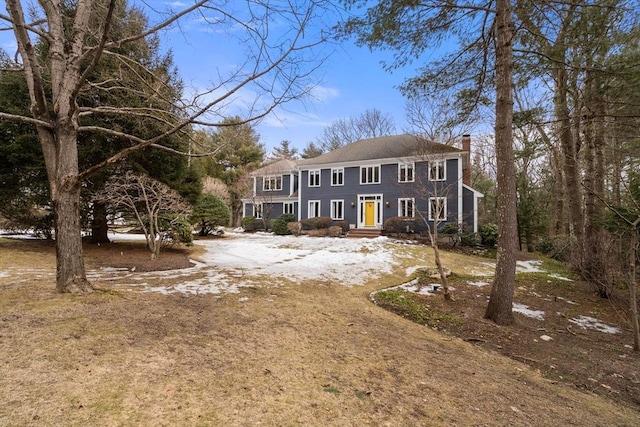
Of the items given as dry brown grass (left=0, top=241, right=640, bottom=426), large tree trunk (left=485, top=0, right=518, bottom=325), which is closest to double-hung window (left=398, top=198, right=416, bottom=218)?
large tree trunk (left=485, top=0, right=518, bottom=325)

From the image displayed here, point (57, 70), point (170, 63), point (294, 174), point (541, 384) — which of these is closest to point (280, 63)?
point (57, 70)

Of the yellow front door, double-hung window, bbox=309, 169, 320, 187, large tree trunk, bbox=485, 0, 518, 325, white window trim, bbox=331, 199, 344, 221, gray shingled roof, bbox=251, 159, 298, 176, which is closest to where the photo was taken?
large tree trunk, bbox=485, 0, 518, 325

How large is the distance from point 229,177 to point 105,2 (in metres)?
27.0

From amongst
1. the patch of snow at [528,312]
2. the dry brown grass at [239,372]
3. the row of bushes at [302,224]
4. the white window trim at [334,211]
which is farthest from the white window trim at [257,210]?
the patch of snow at [528,312]

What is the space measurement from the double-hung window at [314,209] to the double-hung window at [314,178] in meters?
1.24

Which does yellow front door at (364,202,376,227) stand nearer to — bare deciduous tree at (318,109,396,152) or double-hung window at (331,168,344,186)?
double-hung window at (331,168,344,186)

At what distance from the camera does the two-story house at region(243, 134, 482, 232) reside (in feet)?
57.5

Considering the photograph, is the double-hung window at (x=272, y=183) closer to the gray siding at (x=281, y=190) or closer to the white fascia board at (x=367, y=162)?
the gray siding at (x=281, y=190)

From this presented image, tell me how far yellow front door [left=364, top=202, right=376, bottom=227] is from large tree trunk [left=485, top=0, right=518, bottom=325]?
565 inches

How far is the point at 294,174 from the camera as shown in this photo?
2462 cm

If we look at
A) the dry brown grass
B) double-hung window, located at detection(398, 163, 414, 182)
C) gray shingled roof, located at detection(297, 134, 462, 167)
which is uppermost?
gray shingled roof, located at detection(297, 134, 462, 167)

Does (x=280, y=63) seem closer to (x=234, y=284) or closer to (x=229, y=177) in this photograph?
(x=234, y=284)

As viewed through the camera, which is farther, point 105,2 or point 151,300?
point 105,2

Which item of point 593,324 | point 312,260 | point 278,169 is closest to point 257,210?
point 278,169
